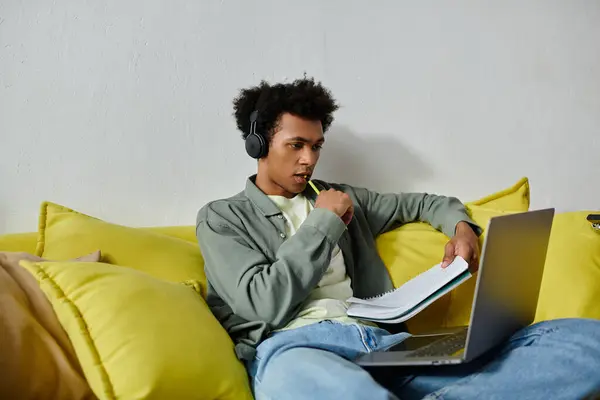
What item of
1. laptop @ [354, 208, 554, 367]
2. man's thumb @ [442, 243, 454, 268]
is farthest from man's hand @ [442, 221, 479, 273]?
laptop @ [354, 208, 554, 367]

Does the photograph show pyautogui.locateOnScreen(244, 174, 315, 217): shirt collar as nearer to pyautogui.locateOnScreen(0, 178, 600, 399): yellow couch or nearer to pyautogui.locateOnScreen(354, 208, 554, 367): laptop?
pyautogui.locateOnScreen(0, 178, 600, 399): yellow couch

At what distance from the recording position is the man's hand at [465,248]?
1.21 m

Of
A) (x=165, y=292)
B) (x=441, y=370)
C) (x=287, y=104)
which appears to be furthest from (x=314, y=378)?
(x=287, y=104)

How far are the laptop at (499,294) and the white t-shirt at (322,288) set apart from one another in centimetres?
15

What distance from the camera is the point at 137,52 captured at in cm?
148

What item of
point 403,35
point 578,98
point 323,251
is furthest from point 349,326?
point 578,98

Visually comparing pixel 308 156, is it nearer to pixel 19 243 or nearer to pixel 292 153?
pixel 292 153

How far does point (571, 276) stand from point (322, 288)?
1.79ft

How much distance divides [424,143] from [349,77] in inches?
12.0

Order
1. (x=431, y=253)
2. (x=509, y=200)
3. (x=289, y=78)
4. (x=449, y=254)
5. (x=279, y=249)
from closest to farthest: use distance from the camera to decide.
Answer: (x=279, y=249) → (x=449, y=254) → (x=431, y=253) → (x=509, y=200) → (x=289, y=78)

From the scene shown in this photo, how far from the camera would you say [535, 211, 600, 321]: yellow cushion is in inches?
47.3

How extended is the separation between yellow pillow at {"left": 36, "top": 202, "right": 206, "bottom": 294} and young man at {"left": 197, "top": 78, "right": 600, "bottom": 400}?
0.08 m

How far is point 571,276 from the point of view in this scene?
4.03 feet

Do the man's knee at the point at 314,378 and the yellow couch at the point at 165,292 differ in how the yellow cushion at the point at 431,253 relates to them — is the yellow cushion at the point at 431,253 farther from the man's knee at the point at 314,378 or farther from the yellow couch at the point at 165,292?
the man's knee at the point at 314,378
